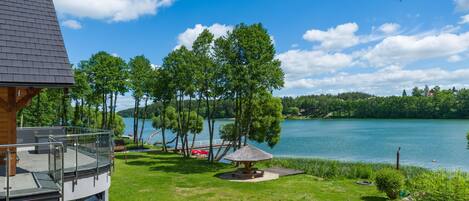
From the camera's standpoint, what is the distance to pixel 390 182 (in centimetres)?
1653

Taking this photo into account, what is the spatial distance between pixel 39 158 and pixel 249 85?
653 inches

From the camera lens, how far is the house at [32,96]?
28.5 feet

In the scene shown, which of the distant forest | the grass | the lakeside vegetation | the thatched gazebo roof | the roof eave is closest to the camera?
the roof eave

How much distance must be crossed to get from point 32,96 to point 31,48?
1.42m

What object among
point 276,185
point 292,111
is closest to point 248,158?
point 276,185

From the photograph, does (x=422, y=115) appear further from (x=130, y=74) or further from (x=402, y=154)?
(x=130, y=74)

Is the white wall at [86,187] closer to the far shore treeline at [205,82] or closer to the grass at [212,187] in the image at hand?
the grass at [212,187]

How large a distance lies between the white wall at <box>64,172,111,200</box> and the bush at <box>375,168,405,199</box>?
11.9 meters

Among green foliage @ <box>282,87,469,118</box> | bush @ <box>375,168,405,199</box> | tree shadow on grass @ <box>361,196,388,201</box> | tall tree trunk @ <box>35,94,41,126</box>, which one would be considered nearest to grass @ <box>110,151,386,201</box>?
tree shadow on grass @ <box>361,196,388,201</box>

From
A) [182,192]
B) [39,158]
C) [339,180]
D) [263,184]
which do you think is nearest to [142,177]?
[182,192]

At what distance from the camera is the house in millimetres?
8695

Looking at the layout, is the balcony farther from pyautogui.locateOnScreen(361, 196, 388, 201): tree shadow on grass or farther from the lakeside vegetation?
pyautogui.locateOnScreen(361, 196, 388, 201): tree shadow on grass

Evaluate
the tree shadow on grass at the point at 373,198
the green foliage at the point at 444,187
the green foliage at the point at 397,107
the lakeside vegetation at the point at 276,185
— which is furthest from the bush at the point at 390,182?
the green foliage at the point at 397,107

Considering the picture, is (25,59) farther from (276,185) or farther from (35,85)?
(276,185)
